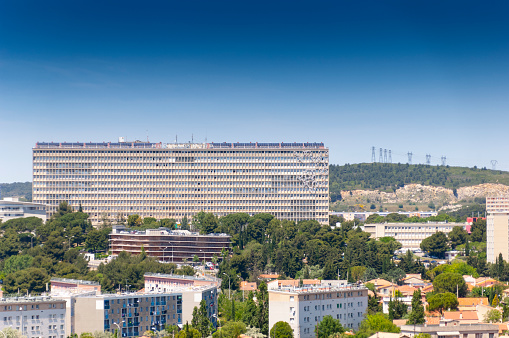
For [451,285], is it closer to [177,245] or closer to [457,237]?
[177,245]

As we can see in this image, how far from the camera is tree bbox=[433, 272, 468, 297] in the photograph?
13212cm

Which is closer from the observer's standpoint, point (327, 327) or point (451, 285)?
point (327, 327)

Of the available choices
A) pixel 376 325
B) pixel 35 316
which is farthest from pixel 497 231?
pixel 35 316

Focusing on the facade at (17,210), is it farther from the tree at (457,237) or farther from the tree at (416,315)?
the tree at (416,315)

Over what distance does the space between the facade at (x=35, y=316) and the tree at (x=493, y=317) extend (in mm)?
53238

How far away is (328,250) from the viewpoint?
160m

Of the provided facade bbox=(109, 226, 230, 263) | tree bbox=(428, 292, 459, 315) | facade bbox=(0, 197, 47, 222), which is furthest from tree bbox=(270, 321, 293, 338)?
facade bbox=(0, 197, 47, 222)

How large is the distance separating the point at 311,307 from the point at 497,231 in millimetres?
83664

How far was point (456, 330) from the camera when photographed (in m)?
95.1

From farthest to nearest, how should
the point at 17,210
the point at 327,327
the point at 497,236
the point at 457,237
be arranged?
the point at 17,210 < the point at 457,237 < the point at 497,236 < the point at 327,327

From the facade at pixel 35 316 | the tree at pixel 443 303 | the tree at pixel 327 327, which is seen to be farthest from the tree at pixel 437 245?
the facade at pixel 35 316

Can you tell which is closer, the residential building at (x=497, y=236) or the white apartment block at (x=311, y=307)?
the white apartment block at (x=311, y=307)

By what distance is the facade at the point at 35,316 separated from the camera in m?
102

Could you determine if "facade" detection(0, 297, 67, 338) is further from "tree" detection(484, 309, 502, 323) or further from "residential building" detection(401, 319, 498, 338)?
"tree" detection(484, 309, 502, 323)
